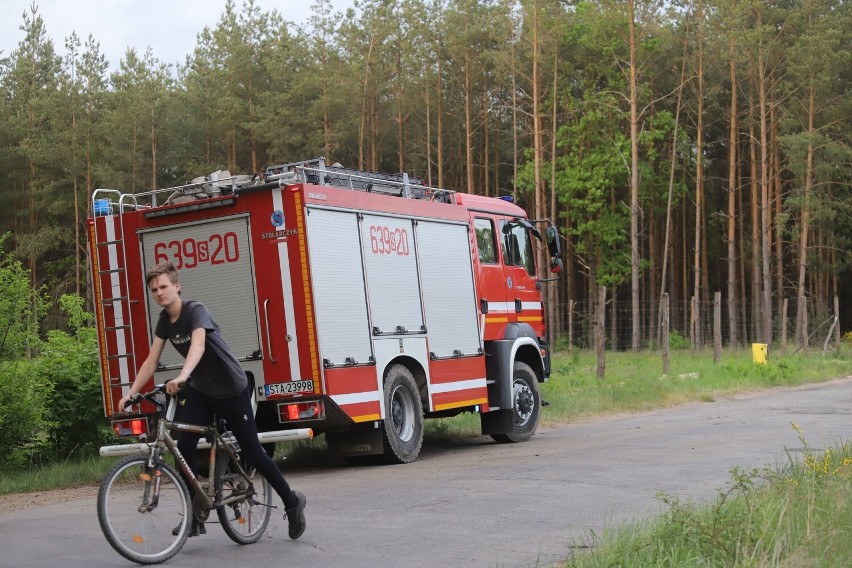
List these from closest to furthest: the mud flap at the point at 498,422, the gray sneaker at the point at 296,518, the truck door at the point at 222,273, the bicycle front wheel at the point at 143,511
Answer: the bicycle front wheel at the point at 143,511, the gray sneaker at the point at 296,518, the truck door at the point at 222,273, the mud flap at the point at 498,422

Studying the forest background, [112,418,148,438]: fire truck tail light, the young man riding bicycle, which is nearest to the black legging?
the young man riding bicycle

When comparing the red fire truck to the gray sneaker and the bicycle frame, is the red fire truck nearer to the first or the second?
the gray sneaker

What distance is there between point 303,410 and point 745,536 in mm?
6464

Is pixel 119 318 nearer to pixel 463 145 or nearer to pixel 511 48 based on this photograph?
pixel 511 48

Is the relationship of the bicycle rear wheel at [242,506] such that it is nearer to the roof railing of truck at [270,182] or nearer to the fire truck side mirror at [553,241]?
Answer: the roof railing of truck at [270,182]

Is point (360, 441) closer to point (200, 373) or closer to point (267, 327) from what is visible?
point (267, 327)

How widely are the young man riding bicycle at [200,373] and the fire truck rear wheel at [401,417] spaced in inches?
219

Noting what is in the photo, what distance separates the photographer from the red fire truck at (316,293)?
12.9 metres

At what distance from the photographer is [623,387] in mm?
23453

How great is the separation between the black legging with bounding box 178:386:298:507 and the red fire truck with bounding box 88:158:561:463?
4275 millimetres

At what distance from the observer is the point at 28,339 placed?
48.6 ft

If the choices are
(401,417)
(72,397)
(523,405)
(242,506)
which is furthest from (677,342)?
(242,506)

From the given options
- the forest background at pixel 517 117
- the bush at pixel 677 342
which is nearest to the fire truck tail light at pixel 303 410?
the forest background at pixel 517 117

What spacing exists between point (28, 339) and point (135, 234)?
7.50ft
